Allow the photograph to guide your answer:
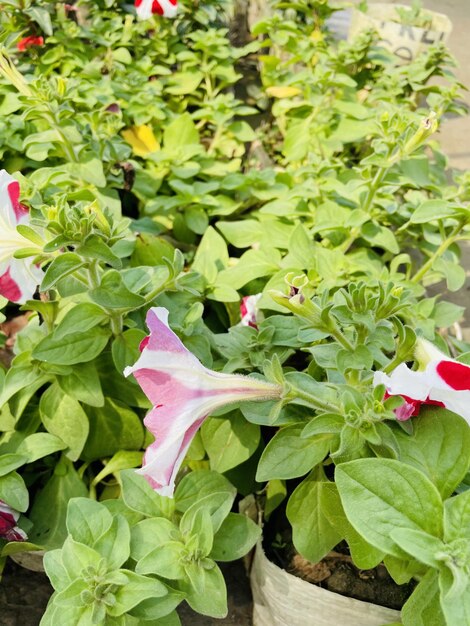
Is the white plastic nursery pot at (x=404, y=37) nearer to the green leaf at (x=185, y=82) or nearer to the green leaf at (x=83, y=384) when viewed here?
the green leaf at (x=185, y=82)

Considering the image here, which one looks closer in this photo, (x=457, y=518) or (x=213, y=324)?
(x=457, y=518)

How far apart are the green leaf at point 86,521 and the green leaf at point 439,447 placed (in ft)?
1.49

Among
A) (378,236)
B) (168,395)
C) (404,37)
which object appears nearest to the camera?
(168,395)

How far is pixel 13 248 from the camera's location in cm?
89

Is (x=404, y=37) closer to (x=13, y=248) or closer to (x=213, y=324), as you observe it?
(x=213, y=324)

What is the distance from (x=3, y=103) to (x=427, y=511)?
1479 millimetres

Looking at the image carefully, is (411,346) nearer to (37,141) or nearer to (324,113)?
(37,141)

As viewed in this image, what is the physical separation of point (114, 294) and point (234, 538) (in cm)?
44

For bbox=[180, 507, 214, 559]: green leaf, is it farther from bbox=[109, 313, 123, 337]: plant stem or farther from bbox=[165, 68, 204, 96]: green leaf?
bbox=[165, 68, 204, 96]: green leaf

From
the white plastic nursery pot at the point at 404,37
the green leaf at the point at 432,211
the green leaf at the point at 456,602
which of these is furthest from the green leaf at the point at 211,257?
the white plastic nursery pot at the point at 404,37

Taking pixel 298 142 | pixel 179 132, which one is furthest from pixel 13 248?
pixel 298 142

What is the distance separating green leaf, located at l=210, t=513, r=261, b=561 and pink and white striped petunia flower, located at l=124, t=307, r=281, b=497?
30cm

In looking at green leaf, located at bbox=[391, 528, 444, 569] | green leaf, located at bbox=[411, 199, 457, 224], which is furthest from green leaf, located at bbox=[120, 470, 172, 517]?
green leaf, located at bbox=[411, 199, 457, 224]

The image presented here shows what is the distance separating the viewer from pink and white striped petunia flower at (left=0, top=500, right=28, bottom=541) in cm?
100
